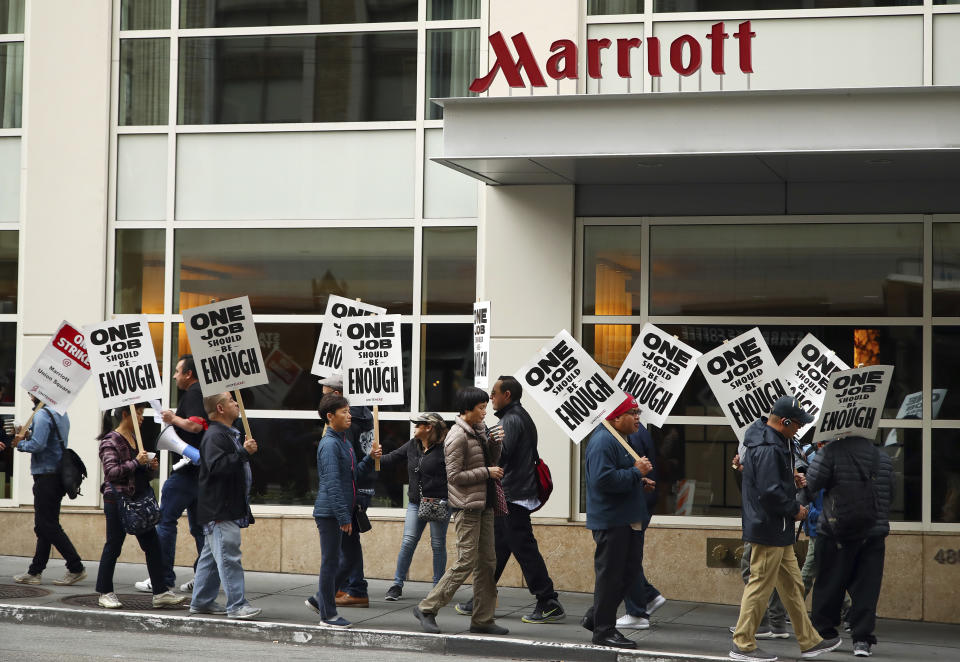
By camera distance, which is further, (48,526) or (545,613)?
(48,526)

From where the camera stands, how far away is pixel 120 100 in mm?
14422

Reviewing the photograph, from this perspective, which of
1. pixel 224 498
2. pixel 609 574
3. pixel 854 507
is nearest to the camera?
pixel 609 574

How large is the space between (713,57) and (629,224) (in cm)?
219

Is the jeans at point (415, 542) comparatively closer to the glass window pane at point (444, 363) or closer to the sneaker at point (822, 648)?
the glass window pane at point (444, 363)

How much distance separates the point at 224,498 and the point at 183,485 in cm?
101

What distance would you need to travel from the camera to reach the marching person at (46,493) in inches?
476

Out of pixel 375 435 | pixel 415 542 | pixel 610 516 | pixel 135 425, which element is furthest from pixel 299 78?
pixel 610 516

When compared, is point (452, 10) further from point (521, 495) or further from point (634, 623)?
point (634, 623)

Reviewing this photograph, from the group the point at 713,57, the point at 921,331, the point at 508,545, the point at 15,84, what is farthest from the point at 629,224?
the point at 15,84

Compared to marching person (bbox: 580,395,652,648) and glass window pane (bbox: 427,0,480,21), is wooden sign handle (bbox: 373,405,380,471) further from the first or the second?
glass window pane (bbox: 427,0,480,21)

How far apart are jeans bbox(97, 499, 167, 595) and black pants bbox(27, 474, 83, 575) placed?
1.32 m

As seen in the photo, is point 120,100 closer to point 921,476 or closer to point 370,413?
point 370,413

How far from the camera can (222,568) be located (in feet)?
34.3

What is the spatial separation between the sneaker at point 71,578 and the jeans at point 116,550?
1.40m
